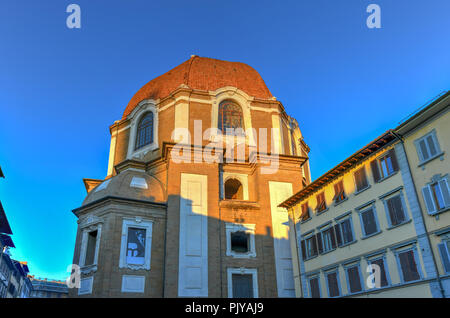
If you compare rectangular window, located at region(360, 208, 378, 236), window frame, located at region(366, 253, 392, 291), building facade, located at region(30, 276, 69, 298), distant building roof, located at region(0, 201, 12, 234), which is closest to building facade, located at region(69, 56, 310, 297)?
window frame, located at region(366, 253, 392, 291)

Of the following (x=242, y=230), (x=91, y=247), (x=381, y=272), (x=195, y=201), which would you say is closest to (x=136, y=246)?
(x=91, y=247)

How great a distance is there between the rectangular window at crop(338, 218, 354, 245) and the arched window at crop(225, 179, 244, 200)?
33.0 ft

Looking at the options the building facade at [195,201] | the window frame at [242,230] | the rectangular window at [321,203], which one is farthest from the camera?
the window frame at [242,230]

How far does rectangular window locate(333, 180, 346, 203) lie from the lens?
22.2m

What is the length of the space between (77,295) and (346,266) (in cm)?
1626

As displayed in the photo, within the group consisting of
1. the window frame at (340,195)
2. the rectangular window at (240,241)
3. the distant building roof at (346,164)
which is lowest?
the rectangular window at (240,241)

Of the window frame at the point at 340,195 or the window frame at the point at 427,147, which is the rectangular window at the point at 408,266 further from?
the window frame at the point at 340,195

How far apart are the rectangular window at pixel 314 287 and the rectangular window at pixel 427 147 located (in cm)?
983

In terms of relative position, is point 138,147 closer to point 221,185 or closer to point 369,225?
point 221,185

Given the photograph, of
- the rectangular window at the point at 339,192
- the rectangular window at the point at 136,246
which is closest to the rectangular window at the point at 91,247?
the rectangular window at the point at 136,246

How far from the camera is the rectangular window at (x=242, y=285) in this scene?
84.8ft

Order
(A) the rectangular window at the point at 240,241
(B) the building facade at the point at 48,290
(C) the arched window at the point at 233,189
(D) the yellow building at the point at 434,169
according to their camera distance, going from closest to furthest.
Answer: (D) the yellow building at the point at 434,169
(A) the rectangular window at the point at 240,241
(C) the arched window at the point at 233,189
(B) the building facade at the point at 48,290

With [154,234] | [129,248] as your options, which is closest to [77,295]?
[129,248]

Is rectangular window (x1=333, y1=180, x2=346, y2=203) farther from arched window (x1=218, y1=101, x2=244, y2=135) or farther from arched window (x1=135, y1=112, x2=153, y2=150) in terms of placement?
arched window (x1=135, y1=112, x2=153, y2=150)
